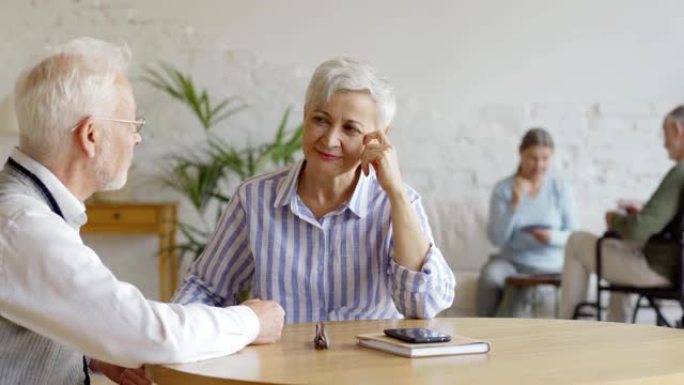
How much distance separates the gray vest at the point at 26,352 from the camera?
1867mm

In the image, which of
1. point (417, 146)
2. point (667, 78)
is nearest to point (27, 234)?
point (417, 146)

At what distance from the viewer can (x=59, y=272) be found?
178 centimetres

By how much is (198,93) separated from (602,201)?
245 cm

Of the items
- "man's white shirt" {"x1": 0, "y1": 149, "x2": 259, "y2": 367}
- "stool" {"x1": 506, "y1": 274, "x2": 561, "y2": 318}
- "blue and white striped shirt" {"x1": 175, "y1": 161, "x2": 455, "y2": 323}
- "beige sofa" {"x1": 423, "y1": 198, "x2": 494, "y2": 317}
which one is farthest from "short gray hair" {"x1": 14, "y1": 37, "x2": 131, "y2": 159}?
"beige sofa" {"x1": 423, "y1": 198, "x2": 494, "y2": 317}

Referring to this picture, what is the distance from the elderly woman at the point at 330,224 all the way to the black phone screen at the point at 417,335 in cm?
41

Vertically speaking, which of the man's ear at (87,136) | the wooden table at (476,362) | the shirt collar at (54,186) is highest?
the man's ear at (87,136)

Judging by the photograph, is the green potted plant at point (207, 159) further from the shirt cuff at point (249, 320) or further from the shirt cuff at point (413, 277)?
the shirt cuff at point (249, 320)

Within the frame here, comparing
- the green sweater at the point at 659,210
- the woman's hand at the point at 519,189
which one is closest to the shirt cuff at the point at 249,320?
the green sweater at the point at 659,210

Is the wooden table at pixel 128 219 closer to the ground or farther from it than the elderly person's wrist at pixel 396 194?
closer to the ground

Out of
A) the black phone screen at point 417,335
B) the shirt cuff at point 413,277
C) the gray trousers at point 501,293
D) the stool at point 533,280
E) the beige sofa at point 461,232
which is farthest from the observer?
the beige sofa at point 461,232

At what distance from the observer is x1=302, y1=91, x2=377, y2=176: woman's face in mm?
2711

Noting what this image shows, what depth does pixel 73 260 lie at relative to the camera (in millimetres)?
1793

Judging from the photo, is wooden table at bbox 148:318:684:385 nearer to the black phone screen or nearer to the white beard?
the black phone screen

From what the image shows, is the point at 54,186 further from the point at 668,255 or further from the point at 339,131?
the point at 668,255
